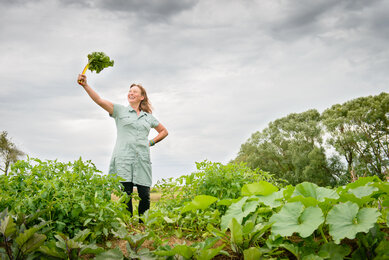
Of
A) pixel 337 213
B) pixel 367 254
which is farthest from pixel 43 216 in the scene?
pixel 367 254

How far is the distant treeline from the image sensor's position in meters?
21.3

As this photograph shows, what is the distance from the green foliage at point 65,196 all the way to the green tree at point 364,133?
2170 cm

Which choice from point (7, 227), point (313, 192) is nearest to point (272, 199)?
point (313, 192)

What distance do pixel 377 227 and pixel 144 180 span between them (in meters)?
3.20

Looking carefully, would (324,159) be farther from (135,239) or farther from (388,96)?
(135,239)

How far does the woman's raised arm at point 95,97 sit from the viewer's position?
4.40 m

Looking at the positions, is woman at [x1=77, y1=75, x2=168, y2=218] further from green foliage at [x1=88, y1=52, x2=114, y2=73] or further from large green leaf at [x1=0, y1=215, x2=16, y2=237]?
large green leaf at [x1=0, y1=215, x2=16, y2=237]

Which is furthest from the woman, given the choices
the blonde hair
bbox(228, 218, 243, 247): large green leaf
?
bbox(228, 218, 243, 247): large green leaf

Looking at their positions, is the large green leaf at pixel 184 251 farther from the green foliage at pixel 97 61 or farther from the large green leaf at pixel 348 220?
the green foliage at pixel 97 61

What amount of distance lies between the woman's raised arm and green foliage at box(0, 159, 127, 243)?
1946 millimetres

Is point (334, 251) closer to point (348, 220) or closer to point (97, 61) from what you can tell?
point (348, 220)

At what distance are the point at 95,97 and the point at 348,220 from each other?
12.3ft

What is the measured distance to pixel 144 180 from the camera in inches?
178

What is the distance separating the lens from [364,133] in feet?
71.5
